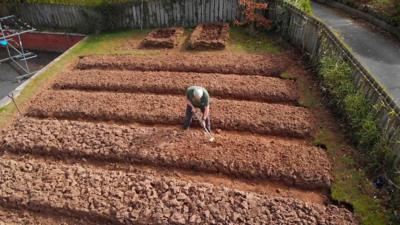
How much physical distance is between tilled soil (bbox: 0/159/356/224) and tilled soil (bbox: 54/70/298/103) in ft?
13.3

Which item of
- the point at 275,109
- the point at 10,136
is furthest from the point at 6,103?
the point at 275,109

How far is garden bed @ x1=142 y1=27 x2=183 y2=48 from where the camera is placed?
45.1 ft

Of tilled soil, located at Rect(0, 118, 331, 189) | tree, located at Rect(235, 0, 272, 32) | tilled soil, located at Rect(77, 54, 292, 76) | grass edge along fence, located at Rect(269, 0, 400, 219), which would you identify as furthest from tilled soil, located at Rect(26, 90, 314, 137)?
tree, located at Rect(235, 0, 272, 32)

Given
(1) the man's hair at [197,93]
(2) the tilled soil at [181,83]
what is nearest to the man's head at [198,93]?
(1) the man's hair at [197,93]

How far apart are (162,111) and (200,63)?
323cm

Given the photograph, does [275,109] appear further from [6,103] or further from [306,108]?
[6,103]

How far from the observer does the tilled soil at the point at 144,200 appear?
252 inches

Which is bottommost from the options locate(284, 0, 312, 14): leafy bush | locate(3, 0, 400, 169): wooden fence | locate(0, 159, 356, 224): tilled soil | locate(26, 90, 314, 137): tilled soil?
locate(0, 159, 356, 224): tilled soil

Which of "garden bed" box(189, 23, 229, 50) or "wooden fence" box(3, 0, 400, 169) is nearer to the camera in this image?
"wooden fence" box(3, 0, 400, 169)

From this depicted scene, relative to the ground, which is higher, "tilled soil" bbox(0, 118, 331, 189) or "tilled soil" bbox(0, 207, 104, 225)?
"tilled soil" bbox(0, 118, 331, 189)

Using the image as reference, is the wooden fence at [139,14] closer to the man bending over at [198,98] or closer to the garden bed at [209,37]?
the garden bed at [209,37]

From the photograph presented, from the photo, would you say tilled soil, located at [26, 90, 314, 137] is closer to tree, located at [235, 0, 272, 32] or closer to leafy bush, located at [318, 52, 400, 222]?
leafy bush, located at [318, 52, 400, 222]

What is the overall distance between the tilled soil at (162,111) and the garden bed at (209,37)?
12.8ft

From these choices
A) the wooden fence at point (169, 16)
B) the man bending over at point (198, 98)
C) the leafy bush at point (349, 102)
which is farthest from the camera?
the wooden fence at point (169, 16)
